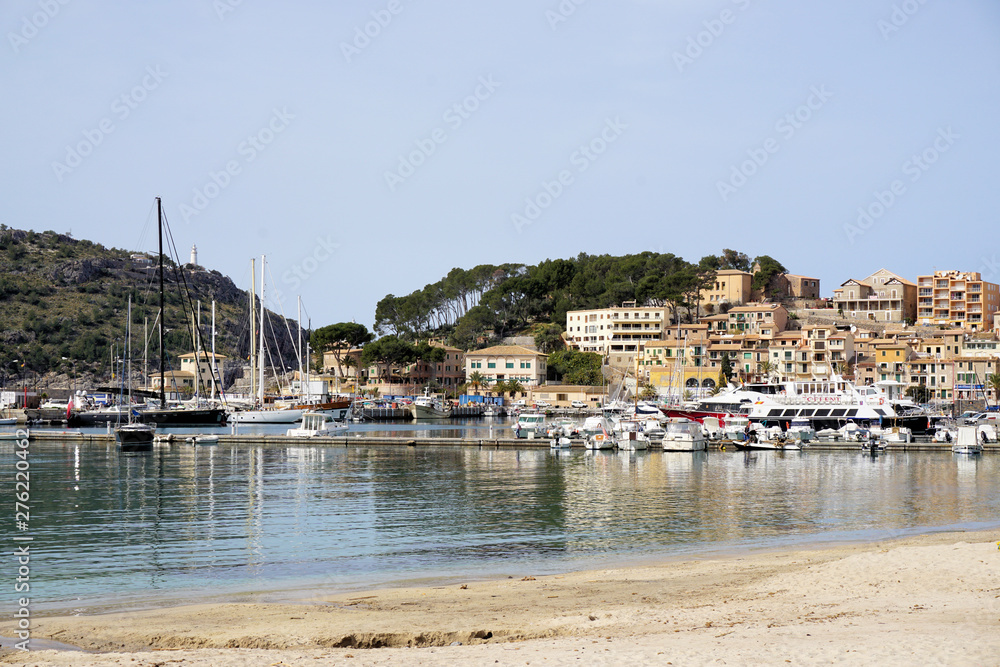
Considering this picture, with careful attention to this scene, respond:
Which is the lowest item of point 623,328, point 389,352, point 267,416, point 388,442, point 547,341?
point 388,442

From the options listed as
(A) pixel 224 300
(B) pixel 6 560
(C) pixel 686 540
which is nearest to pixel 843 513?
(C) pixel 686 540

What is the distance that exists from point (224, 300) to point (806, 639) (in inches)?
7135

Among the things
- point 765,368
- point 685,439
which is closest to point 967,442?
point 685,439

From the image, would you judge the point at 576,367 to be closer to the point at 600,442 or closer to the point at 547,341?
the point at 547,341

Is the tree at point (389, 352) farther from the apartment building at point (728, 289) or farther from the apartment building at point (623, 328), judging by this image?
the apartment building at point (728, 289)

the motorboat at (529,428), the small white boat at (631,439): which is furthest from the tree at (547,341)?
the small white boat at (631,439)

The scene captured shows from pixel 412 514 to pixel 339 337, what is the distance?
372 ft

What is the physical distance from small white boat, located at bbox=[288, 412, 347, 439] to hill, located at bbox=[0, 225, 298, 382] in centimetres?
3787

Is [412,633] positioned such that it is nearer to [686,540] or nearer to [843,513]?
[686,540]

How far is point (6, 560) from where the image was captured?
69.1ft

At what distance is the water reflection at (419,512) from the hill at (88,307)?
211ft

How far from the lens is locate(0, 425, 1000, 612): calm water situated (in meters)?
20.1

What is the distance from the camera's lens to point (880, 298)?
6048 inches

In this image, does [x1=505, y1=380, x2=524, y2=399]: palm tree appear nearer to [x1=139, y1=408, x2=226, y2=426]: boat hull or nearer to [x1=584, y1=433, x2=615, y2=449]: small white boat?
[x1=139, y1=408, x2=226, y2=426]: boat hull
